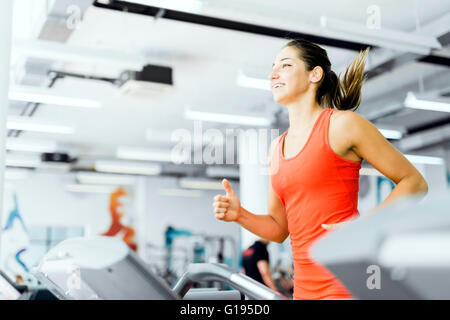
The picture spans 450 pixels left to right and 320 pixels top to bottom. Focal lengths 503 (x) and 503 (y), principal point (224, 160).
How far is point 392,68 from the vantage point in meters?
4.61

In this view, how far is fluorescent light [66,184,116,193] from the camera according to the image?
11719 millimetres

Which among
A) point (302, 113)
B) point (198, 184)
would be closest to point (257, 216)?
point (302, 113)

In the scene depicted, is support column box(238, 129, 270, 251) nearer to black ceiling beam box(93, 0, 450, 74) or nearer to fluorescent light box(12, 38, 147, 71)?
black ceiling beam box(93, 0, 450, 74)

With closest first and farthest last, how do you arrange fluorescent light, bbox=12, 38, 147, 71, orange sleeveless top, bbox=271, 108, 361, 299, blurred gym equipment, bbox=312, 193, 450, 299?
blurred gym equipment, bbox=312, 193, 450, 299 < orange sleeveless top, bbox=271, 108, 361, 299 < fluorescent light, bbox=12, 38, 147, 71

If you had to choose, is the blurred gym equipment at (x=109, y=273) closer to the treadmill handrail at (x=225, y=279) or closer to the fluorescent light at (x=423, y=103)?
the treadmill handrail at (x=225, y=279)

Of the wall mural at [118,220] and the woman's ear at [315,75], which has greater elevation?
the wall mural at [118,220]

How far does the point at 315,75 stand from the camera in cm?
135

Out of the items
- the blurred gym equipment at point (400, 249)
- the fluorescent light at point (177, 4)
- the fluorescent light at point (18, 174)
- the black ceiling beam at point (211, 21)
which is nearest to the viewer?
the blurred gym equipment at point (400, 249)

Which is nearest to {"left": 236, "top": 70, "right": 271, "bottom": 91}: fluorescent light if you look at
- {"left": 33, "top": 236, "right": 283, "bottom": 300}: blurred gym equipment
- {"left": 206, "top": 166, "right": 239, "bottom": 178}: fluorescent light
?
{"left": 33, "top": 236, "right": 283, "bottom": 300}: blurred gym equipment

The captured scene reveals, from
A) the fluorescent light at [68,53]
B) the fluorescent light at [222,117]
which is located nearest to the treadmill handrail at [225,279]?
the fluorescent light at [68,53]

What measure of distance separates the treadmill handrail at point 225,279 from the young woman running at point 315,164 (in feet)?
0.67

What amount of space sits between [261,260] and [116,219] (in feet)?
29.4

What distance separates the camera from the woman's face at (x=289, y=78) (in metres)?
1.33
